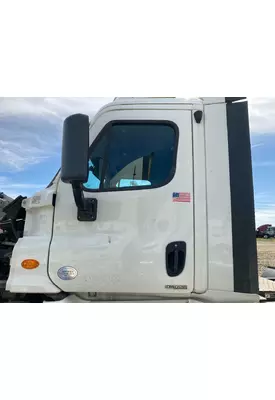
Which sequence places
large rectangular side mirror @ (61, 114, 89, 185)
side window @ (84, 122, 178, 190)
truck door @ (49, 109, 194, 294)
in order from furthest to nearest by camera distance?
side window @ (84, 122, 178, 190)
truck door @ (49, 109, 194, 294)
large rectangular side mirror @ (61, 114, 89, 185)

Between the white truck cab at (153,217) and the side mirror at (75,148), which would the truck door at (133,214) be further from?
the side mirror at (75,148)

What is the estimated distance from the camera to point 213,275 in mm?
2277

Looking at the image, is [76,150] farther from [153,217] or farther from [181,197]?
[181,197]

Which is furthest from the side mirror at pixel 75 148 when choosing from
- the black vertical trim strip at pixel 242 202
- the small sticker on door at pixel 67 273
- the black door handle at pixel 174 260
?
the black vertical trim strip at pixel 242 202

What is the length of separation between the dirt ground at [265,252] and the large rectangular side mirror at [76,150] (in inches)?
52.3

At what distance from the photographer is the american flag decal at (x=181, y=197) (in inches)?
91.6

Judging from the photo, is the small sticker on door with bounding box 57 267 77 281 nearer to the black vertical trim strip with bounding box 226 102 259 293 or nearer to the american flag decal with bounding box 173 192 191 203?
the american flag decal with bounding box 173 192 191 203

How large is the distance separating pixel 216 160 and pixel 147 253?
2.84 ft

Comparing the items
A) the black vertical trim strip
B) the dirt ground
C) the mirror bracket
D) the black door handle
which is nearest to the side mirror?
the mirror bracket

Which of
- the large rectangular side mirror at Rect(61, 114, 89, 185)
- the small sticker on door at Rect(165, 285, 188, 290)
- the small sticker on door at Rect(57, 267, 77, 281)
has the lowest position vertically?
the small sticker on door at Rect(165, 285, 188, 290)

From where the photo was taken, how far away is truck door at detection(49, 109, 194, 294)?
87.9 inches

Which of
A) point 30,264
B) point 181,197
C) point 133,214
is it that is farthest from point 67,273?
point 181,197

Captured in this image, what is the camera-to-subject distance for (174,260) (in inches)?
88.4

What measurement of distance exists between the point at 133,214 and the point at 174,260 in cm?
43
